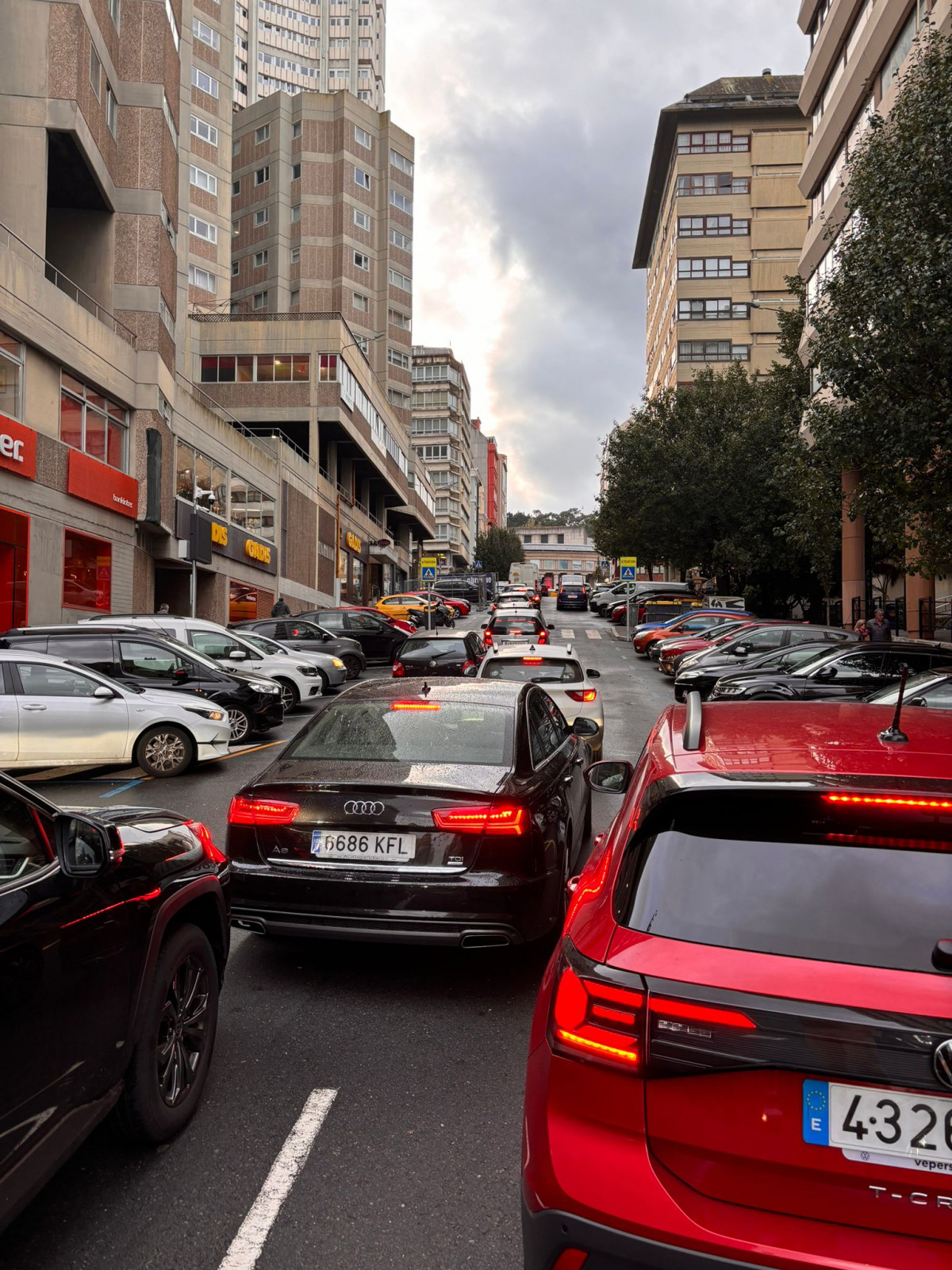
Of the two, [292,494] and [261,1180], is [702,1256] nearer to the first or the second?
[261,1180]

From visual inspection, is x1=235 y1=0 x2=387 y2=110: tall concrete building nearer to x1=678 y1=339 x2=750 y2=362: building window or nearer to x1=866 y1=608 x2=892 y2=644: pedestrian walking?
x1=678 y1=339 x2=750 y2=362: building window

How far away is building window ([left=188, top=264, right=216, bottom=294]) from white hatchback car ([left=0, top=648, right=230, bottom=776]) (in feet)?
176

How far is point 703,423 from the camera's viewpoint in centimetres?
4012

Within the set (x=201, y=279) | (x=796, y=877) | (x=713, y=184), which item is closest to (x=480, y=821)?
(x=796, y=877)

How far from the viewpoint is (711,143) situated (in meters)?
66.8

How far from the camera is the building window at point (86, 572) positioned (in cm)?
2259

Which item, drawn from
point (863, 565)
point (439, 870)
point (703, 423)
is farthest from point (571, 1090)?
point (703, 423)

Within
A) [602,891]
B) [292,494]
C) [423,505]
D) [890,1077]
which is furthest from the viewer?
[423,505]

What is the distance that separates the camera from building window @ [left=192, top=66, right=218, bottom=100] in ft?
190

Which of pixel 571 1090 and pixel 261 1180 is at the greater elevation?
pixel 571 1090

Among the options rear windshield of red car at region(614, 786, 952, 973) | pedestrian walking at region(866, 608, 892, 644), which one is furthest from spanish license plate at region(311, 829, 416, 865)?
pedestrian walking at region(866, 608, 892, 644)

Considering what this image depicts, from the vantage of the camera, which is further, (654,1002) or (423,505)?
(423,505)

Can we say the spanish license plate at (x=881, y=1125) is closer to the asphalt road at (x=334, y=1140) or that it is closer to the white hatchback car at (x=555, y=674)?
the asphalt road at (x=334, y=1140)

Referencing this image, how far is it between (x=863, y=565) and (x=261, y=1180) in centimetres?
2765
